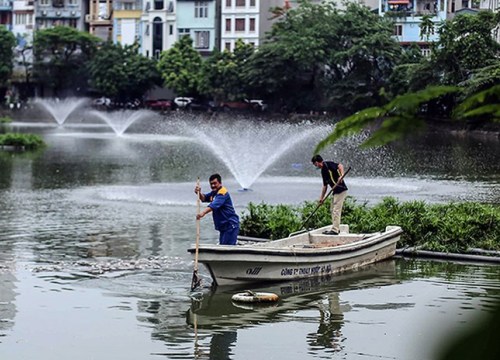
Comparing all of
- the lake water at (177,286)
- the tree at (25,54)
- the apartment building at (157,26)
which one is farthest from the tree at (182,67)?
the lake water at (177,286)

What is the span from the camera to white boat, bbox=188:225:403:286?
1598 centimetres

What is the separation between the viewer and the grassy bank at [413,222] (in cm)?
1983

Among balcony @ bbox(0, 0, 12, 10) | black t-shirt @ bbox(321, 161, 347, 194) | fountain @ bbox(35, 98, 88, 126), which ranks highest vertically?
balcony @ bbox(0, 0, 12, 10)

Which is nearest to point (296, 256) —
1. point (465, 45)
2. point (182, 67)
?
point (465, 45)

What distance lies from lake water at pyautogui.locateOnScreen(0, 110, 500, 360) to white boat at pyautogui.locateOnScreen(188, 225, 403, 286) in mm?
227

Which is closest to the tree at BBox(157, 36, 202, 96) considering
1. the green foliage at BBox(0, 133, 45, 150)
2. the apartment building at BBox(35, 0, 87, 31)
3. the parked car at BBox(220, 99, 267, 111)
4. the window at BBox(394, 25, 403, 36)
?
the parked car at BBox(220, 99, 267, 111)

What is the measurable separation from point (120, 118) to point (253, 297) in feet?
239

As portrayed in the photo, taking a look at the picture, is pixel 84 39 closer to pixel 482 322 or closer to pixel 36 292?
pixel 36 292

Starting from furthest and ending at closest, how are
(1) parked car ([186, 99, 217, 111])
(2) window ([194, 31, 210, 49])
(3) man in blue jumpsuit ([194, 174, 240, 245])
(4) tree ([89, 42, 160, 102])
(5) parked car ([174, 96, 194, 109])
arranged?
1. (2) window ([194, 31, 210, 49])
2. (4) tree ([89, 42, 160, 102])
3. (5) parked car ([174, 96, 194, 109])
4. (1) parked car ([186, 99, 217, 111])
5. (3) man in blue jumpsuit ([194, 174, 240, 245])

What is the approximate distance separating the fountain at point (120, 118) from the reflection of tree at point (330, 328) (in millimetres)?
55097

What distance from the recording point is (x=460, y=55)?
65938 mm

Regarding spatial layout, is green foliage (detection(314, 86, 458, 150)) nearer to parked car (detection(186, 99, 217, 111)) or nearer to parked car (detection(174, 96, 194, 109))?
parked car (detection(186, 99, 217, 111))

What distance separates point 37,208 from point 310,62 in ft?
193

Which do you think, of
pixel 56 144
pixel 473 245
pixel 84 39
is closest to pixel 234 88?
pixel 84 39
